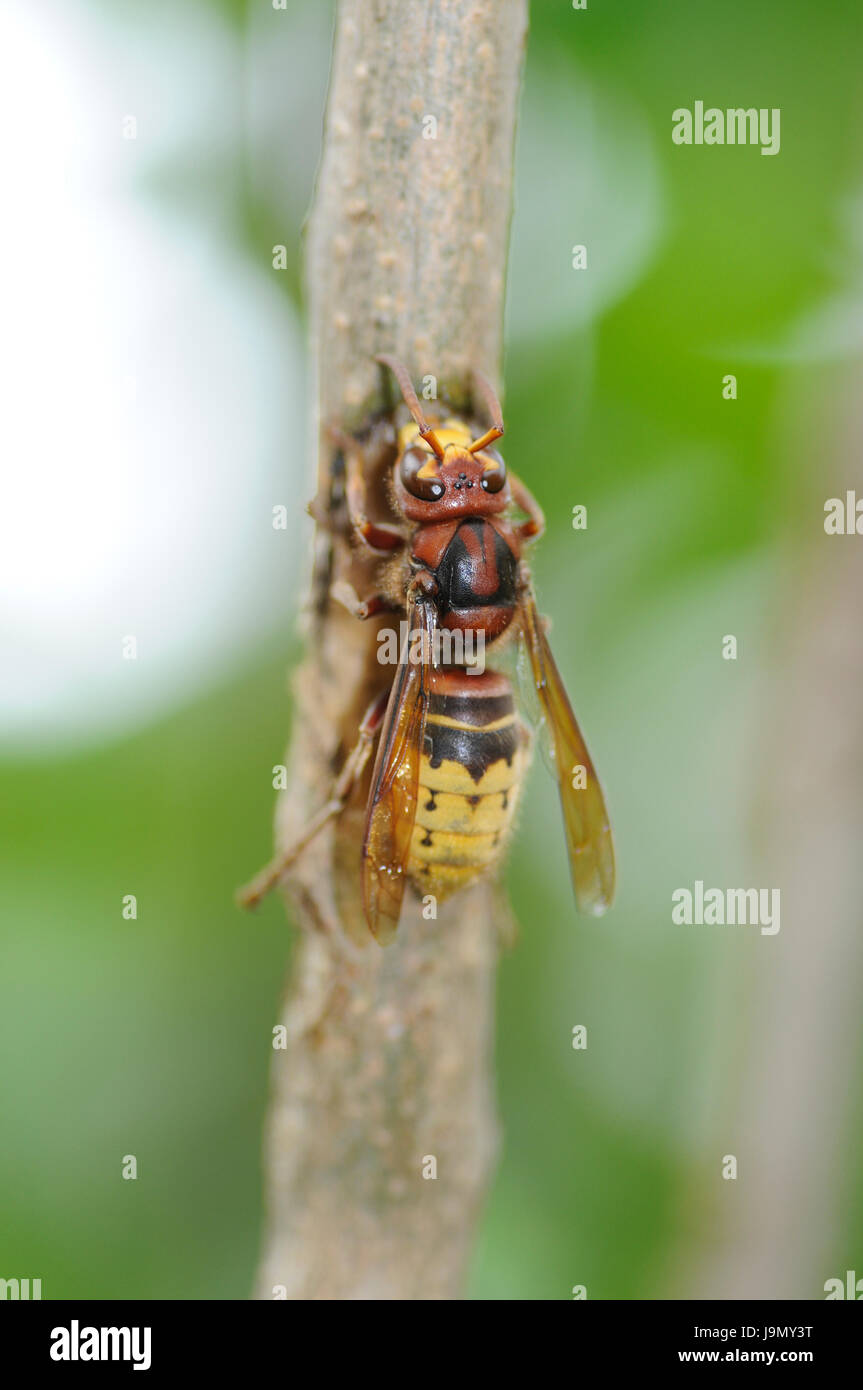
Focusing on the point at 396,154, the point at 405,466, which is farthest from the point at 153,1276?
the point at 396,154

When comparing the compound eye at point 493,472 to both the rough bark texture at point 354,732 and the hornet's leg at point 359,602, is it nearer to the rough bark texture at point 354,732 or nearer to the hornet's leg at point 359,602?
the rough bark texture at point 354,732

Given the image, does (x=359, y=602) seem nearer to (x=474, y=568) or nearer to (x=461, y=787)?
(x=474, y=568)

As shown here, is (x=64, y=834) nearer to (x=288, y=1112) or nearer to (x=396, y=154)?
(x=288, y=1112)

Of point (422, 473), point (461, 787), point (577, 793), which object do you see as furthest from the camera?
point (577, 793)

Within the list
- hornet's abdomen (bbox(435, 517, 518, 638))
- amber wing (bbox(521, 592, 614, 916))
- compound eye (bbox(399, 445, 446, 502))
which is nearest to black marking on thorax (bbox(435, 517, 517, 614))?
hornet's abdomen (bbox(435, 517, 518, 638))

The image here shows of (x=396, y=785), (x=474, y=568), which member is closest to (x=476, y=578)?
(x=474, y=568)

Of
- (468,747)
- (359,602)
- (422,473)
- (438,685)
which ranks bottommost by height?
(468,747)

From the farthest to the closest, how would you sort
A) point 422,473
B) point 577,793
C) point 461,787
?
point 577,793 → point 461,787 → point 422,473
